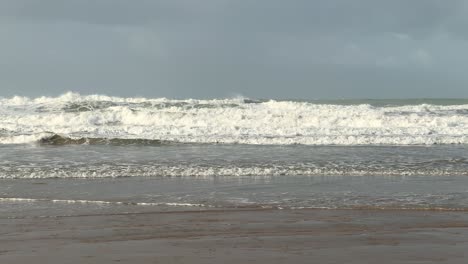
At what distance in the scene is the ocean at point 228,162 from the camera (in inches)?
354

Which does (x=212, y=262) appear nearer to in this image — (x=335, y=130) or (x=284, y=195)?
(x=284, y=195)

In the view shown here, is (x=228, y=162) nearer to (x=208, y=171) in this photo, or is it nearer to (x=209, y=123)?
(x=208, y=171)

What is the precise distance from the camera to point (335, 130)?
22.2m

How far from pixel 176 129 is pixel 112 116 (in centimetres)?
543

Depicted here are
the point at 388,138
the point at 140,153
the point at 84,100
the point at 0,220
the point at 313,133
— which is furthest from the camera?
the point at 84,100

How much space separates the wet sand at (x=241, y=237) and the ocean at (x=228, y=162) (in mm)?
656

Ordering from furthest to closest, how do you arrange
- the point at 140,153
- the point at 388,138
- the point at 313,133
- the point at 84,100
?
1. the point at 84,100
2. the point at 313,133
3. the point at 388,138
4. the point at 140,153

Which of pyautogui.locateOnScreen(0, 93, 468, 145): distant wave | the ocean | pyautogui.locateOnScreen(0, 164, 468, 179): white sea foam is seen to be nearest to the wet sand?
the ocean

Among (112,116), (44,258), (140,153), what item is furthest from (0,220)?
(112,116)

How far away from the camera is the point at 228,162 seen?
13.6 m

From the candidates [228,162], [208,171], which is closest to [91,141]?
[228,162]

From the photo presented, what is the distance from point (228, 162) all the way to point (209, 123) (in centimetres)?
1165

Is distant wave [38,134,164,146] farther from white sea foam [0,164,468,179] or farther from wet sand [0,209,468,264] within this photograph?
wet sand [0,209,468,264]

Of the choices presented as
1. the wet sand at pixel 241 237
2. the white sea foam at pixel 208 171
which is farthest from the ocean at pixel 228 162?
the wet sand at pixel 241 237
